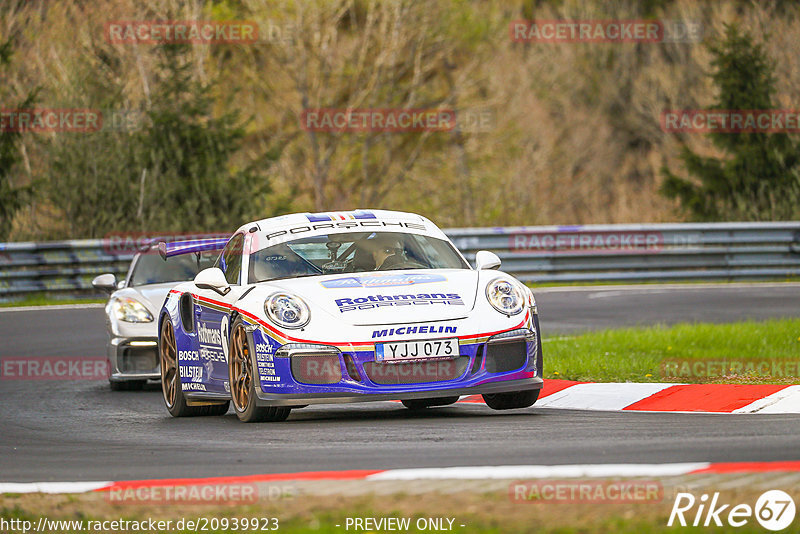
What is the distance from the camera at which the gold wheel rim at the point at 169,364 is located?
422 inches

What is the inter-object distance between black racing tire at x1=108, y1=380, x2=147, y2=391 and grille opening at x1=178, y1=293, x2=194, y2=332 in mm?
2901

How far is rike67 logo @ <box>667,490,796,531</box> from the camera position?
495 cm

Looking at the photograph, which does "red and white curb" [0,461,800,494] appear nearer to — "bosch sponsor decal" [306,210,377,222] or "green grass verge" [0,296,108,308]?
"bosch sponsor decal" [306,210,377,222]

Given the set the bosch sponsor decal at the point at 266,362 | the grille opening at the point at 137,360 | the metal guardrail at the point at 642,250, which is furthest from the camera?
the metal guardrail at the point at 642,250

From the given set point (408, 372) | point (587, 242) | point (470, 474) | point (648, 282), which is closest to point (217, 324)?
point (408, 372)

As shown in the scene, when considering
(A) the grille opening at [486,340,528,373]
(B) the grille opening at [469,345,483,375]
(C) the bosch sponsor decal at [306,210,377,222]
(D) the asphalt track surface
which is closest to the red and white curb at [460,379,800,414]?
(D) the asphalt track surface

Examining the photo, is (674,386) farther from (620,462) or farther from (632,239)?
(632,239)

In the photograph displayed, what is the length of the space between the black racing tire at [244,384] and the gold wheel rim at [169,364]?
1243mm

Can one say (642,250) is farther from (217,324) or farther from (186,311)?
(217,324)

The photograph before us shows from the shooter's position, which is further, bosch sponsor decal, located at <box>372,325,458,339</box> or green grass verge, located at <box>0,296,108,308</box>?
green grass verge, located at <box>0,296,108,308</box>

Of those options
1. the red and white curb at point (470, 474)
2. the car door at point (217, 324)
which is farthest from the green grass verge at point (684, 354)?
the red and white curb at point (470, 474)

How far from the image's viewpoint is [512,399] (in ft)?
31.3

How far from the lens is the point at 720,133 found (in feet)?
97.6

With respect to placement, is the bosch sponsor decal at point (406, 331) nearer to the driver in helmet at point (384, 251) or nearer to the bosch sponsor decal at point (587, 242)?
the driver in helmet at point (384, 251)
